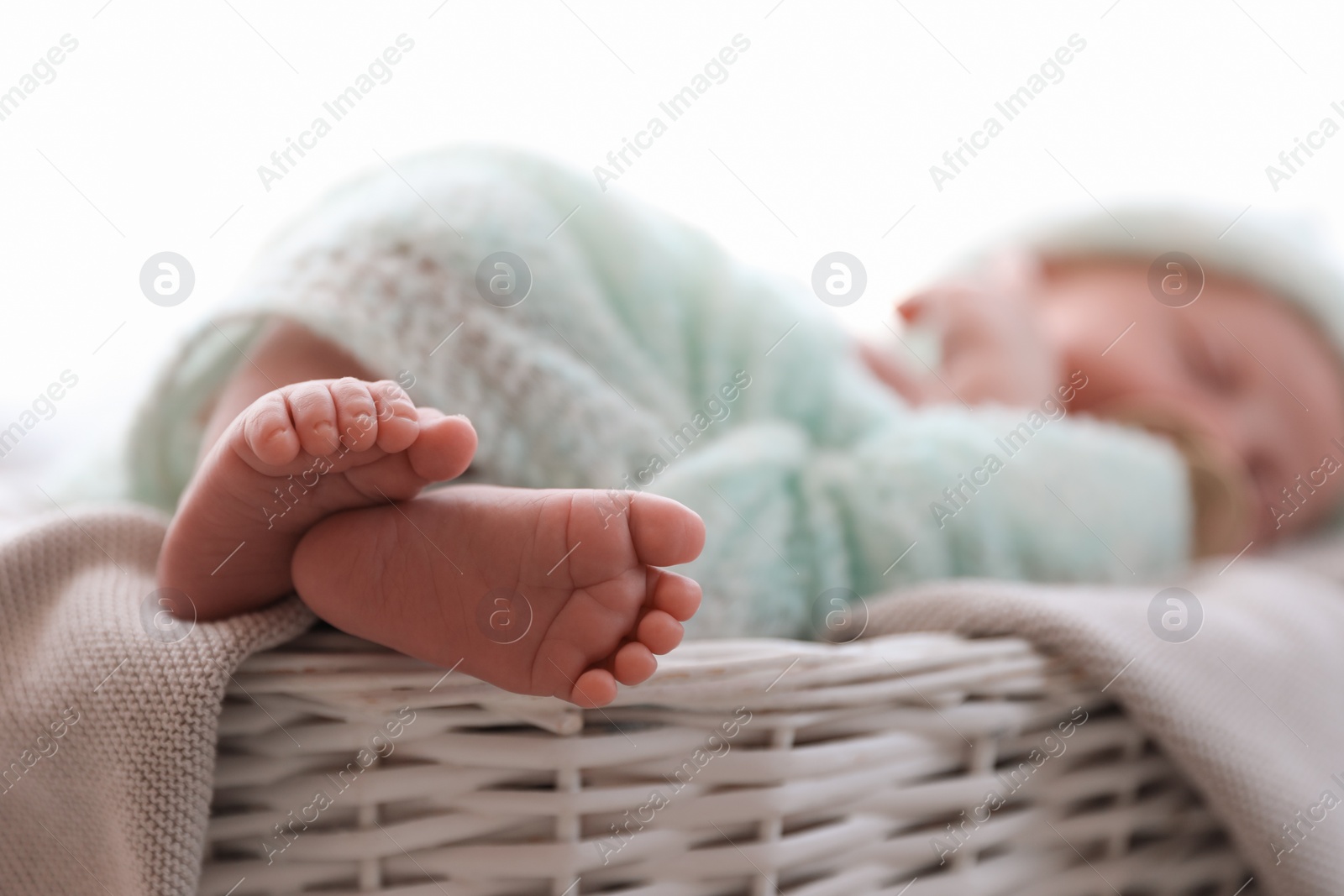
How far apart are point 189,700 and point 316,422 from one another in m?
0.16

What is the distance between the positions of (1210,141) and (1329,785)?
113 centimetres

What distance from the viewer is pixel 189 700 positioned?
17.6 inches

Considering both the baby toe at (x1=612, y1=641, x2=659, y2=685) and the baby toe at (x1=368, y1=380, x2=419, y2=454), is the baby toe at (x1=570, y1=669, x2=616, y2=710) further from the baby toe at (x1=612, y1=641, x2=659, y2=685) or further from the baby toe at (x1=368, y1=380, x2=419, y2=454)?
the baby toe at (x1=368, y1=380, x2=419, y2=454)

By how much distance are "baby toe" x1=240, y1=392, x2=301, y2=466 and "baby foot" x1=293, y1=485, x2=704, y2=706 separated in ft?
0.22

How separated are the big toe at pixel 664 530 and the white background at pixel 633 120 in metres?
0.39

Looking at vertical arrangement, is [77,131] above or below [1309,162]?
below

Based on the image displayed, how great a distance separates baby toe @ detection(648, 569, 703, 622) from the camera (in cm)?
44

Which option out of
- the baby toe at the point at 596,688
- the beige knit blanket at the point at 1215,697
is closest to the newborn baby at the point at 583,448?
the baby toe at the point at 596,688

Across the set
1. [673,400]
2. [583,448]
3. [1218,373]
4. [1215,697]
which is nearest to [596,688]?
[583,448]

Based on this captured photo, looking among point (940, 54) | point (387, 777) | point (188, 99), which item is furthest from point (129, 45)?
point (940, 54)

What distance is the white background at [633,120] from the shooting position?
0.95 meters

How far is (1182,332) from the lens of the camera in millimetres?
1255

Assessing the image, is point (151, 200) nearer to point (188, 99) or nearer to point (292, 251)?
point (188, 99)

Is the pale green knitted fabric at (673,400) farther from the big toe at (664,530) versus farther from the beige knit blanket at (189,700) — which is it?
the big toe at (664,530)
